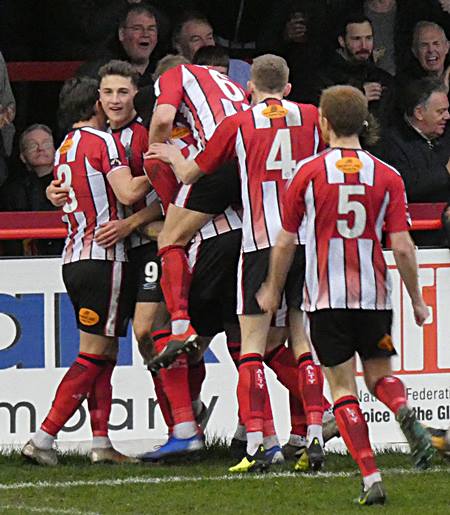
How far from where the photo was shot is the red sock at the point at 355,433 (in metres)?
7.00

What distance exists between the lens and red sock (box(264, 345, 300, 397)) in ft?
27.6

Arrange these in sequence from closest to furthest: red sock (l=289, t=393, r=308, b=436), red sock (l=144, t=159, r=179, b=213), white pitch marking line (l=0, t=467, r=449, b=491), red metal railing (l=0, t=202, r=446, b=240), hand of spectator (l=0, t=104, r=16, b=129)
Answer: white pitch marking line (l=0, t=467, r=449, b=491)
red sock (l=144, t=159, r=179, b=213)
red sock (l=289, t=393, r=308, b=436)
red metal railing (l=0, t=202, r=446, b=240)
hand of spectator (l=0, t=104, r=16, b=129)

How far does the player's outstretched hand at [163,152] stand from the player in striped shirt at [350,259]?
3.59ft

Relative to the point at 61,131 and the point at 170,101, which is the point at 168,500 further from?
the point at 61,131

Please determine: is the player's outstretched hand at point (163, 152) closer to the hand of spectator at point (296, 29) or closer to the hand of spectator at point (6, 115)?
the hand of spectator at point (6, 115)

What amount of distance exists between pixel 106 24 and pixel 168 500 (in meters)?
4.96

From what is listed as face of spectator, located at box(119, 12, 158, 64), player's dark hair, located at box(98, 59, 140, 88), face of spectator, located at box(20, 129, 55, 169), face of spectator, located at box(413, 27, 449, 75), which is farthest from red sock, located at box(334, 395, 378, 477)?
face of spectator, located at box(413, 27, 449, 75)

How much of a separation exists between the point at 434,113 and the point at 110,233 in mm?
2874

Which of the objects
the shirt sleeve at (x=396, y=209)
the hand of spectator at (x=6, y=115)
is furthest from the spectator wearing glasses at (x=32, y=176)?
the shirt sleeve at (x=396, y=209)

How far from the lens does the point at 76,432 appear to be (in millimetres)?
8883

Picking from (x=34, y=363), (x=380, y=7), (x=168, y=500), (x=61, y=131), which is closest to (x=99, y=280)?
(x=34, y=363)

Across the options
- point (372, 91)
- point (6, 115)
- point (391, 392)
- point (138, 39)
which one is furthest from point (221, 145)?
point (372, 91)

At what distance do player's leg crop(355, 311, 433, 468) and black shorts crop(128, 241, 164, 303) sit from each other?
1.58 meters

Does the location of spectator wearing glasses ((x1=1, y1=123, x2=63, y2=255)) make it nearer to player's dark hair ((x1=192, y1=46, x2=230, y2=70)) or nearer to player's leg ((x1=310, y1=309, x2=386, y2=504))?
player's dark hair ((x1=192, y1=46, x2=230, y2=70))
